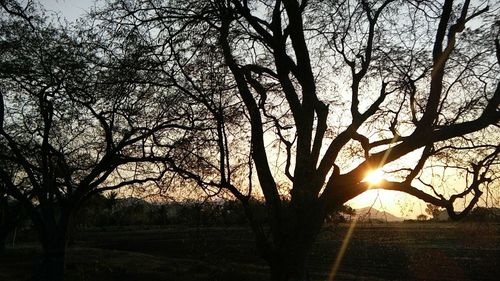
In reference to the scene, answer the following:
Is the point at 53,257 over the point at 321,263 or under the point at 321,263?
over

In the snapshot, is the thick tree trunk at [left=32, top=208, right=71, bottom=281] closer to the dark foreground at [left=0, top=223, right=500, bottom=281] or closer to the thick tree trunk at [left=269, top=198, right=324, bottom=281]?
the dark foreground at [left=0, top=223, right=500, bottom=281]

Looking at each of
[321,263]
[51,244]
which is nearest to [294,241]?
[51,244]

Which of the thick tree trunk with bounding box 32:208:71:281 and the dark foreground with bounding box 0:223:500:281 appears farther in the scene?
the dark foreground with bounding box 0:223:500:281

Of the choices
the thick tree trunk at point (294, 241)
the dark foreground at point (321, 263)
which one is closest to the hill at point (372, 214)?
the thick tree trunk at point (294, 241)

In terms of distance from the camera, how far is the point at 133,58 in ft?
26.0

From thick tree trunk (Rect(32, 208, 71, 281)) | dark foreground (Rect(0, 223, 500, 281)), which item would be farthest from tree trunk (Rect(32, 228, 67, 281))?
dark foreground (Rect(0, 223, 500, 281))

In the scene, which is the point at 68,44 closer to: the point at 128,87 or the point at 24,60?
the point at 24,60

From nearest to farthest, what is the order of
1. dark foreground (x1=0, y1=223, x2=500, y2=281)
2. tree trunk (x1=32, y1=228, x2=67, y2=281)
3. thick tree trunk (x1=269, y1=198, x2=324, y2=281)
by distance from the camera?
thick tree trunk (x1=269, y1=198, x2=324, y2=281) < tree trunk (x1=32, y1=228, x2=67, y2=281) < dark foreground (x1=0, y1=223, x2=500, y2=281)

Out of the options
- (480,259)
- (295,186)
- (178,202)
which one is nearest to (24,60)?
(178,202)

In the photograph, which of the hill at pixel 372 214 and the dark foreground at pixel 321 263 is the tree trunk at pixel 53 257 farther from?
the hill at pixel 372 214

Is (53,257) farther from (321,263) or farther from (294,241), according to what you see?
(321,263)

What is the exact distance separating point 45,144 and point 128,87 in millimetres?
8074

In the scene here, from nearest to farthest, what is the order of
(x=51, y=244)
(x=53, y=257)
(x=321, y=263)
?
(x=53, y=257) < (x=51, y=244) < (x=321, y=263)

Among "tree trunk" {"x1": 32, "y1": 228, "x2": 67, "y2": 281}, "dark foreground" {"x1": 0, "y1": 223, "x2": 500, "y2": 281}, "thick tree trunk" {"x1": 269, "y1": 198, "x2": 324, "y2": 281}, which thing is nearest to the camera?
"thick tree trunk" {"x1": 269, "y1": 198, "x2": 324, "y2": 281}
